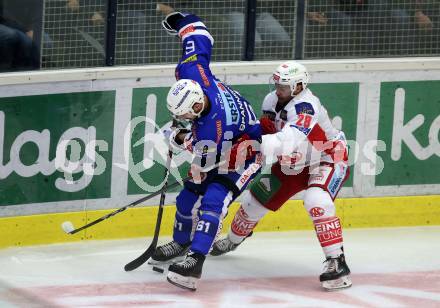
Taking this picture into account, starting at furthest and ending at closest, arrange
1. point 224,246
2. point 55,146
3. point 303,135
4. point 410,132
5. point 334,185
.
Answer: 1. point 410,132
2. point 55,146
3. point 224,246
4. point 334,185
5. point 303,135

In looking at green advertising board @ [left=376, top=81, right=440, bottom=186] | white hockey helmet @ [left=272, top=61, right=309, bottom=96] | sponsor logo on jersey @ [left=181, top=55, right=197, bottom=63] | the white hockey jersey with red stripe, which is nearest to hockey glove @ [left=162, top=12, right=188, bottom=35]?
sponsor logo on jersey @ [left=181, top=55, right=197, bottom=63]

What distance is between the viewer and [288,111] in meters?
7.45

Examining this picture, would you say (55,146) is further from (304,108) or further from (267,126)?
(304,108)

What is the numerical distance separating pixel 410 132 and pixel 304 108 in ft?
6.88

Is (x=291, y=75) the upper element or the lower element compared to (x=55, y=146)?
upper

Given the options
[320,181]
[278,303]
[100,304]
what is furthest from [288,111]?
[100,304]

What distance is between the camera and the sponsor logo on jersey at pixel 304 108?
→ 739 centimetres

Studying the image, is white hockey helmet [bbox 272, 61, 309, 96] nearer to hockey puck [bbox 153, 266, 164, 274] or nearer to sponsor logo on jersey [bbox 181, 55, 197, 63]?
sponsor logo on jersey [bbox 181, 55, 197, 63]

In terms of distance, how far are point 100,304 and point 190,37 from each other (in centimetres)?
191

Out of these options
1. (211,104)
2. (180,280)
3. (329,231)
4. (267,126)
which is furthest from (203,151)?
(329,231)

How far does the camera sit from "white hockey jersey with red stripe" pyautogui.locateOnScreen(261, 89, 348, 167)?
7320 millimetres

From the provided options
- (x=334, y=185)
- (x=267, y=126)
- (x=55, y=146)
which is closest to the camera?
(x=334, y=185)

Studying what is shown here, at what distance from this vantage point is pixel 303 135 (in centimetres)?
734

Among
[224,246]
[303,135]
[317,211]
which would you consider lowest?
[224,246]
